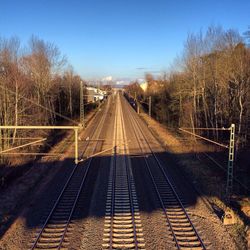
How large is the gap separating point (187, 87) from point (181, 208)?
2598cm

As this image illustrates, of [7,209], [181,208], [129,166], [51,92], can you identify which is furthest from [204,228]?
[51,92]

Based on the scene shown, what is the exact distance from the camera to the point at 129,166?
21438 millimetres

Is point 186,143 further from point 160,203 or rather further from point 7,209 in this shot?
point 7,209

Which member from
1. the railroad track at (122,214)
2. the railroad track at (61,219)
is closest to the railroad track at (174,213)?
the railroad track at (122,214)

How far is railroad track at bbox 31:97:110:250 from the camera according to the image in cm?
1042

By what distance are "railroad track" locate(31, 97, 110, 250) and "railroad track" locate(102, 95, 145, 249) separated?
4.66 feet

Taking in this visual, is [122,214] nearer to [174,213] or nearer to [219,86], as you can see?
[174,213]

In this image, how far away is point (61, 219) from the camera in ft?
40.7

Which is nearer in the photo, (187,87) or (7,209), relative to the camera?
(7,209)

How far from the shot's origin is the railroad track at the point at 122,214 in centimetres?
1053

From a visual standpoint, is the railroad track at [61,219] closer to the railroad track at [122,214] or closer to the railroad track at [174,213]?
the railroad track at [122,214]

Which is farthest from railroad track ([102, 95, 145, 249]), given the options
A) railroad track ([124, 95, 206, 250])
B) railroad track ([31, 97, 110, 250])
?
railroad track ([31, 97, 110, 250])

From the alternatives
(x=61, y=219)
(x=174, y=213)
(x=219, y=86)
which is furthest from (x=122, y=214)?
(x=219, y=86)

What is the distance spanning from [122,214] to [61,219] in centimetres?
243
